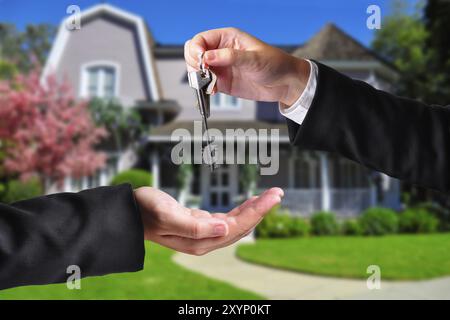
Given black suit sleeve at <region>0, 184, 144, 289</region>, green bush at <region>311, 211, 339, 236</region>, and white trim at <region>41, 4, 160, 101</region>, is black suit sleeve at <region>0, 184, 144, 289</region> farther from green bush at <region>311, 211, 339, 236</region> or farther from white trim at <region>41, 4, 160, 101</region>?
white trim at <region>41, 4, 160, 101</region>

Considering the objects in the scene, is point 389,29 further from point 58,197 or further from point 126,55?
point 58,197

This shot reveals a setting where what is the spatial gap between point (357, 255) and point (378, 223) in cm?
389

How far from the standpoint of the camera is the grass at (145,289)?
5.57 m

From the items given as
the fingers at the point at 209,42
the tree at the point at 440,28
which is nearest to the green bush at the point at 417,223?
the tree at the point at 440,28

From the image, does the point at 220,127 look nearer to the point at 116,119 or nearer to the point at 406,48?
the point at 116,119

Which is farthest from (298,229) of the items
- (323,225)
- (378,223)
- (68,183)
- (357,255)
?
(68,183)

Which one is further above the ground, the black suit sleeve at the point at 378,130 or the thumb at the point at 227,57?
the thumb at the point at 227,57

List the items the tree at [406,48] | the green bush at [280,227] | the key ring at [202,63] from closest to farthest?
the key ring at [202,63], the green bush at [280,227], the tree at [406,48]

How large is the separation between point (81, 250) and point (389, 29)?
1004 inches

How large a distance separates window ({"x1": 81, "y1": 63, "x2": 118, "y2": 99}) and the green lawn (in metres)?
8.19

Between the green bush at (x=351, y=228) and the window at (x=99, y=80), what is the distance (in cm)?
864

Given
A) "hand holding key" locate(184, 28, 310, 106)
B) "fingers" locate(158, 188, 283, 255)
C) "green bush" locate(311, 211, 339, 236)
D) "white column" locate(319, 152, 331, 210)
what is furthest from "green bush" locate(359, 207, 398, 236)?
"fingers" locate(158, 188, 283, 255)

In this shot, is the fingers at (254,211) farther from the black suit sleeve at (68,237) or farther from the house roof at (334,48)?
the house roof at (334,48)

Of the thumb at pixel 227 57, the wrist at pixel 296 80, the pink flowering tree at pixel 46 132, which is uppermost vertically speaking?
the pink flowering tree at pixel 46 132
